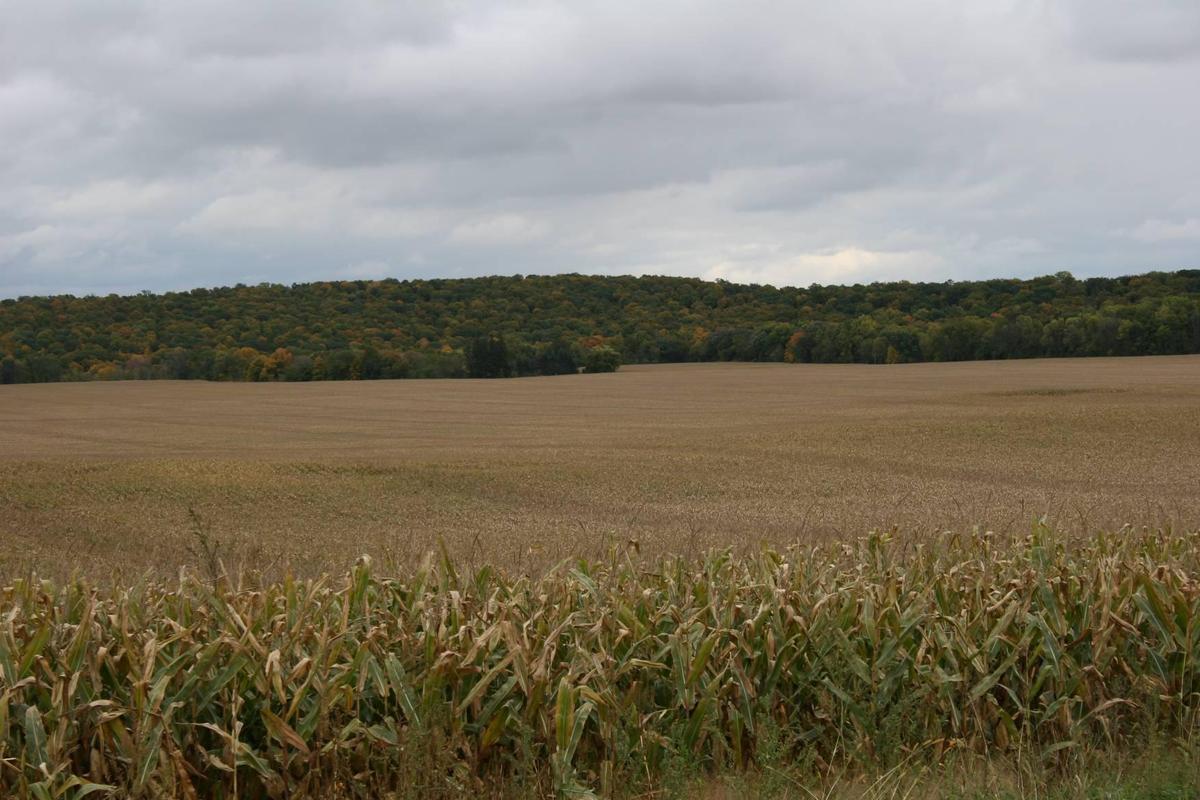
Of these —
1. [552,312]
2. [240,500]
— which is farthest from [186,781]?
[552,312]

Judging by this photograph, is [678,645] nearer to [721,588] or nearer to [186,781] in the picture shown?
[721,588]

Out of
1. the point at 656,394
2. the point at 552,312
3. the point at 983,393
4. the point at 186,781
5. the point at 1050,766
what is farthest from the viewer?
the point at 552,312

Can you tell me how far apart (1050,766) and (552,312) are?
92.0 meters

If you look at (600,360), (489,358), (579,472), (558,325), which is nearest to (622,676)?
(579,472)

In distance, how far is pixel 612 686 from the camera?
5.81 meters

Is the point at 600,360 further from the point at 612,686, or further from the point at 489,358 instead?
the point at 612,686

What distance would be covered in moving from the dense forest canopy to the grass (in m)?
71.9

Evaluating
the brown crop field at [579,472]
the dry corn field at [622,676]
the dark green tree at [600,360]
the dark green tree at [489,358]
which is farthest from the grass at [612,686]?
the dark green tree at [600,360]

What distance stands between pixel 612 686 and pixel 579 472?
63.7ft

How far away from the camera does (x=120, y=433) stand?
40438 mm

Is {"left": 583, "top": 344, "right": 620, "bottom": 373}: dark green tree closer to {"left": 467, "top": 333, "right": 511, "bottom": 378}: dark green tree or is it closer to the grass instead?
{"left": 467, "top": 333, "right": 511, "bottom": 378}: dark green tree

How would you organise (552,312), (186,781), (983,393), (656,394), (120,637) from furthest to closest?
1. (552,312)
2. (656,394)
3. (983,393)
4. (120,637)
5. (186,781)

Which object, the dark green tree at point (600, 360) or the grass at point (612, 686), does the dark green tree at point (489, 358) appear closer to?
the dark green tree at point (600, 360)

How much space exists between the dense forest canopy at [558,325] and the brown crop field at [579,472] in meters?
23.6
